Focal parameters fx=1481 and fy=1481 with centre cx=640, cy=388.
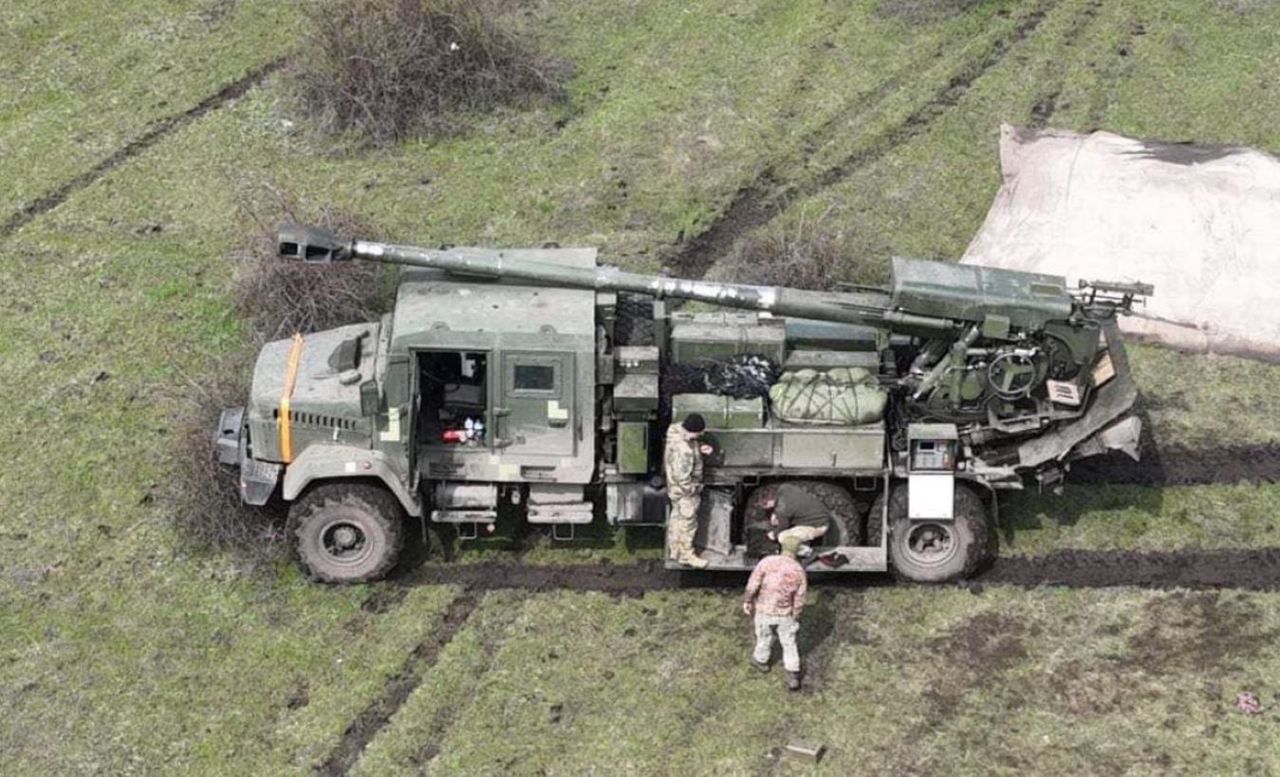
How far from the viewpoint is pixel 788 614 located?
11648mm

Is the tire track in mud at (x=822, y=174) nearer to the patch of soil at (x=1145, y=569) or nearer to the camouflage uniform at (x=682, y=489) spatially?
the camouflage uniform at (x=682, y=489)

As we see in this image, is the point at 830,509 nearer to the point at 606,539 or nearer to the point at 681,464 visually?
the point at 681,464

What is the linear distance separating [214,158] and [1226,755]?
14176 millimetres

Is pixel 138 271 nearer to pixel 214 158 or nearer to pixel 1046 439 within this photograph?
pixel 214 158

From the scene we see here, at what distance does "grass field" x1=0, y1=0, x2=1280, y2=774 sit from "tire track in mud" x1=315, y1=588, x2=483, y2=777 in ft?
0.12

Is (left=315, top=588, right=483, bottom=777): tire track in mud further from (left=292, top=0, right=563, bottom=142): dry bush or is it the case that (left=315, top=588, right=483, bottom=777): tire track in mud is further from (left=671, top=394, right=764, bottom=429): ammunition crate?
(left=292, top=0, right=563, bottom=142): dry bush

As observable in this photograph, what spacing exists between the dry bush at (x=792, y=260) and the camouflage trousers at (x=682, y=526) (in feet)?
14.6

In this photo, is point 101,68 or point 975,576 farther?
point 101,68

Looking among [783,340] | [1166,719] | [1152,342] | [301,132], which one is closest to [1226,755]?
[1166,719]

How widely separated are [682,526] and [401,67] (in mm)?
9435

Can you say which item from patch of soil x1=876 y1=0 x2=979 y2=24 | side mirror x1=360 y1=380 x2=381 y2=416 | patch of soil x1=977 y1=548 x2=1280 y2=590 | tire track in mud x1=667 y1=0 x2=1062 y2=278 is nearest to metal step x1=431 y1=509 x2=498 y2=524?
side mirror x1=360 y1=380 x2=381 y2=416

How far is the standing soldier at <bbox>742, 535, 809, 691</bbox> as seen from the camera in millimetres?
11586

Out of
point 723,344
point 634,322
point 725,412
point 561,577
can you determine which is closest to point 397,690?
point 561,577

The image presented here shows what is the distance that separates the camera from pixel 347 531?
41.9 ft
